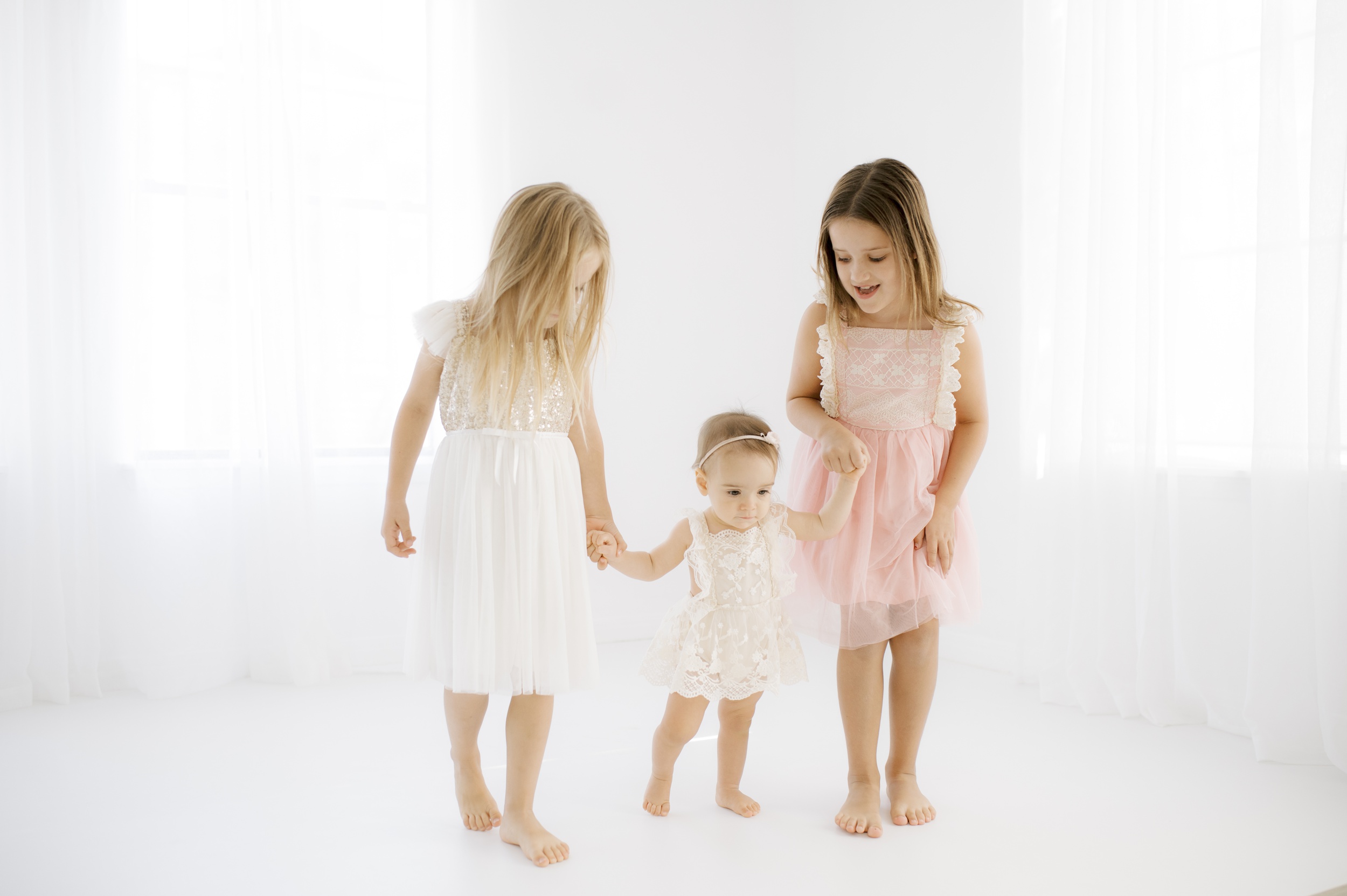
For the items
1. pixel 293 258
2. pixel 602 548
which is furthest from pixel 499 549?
pixel 293 258

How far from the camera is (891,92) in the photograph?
3.14 meters

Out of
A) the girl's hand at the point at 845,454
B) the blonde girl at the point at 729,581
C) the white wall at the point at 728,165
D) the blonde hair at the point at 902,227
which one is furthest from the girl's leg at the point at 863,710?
the white wall at the point at 728,165

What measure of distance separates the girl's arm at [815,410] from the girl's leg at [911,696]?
14.0 inches

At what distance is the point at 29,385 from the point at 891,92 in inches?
106

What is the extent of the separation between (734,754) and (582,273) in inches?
35.4

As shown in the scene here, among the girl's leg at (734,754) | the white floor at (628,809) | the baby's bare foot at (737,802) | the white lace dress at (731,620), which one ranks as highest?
the white lace dress at (731,620)

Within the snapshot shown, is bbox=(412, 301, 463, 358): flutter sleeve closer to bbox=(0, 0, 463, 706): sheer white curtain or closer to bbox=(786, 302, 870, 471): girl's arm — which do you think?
bbox=(786, 302, 870, 471): girl's arm

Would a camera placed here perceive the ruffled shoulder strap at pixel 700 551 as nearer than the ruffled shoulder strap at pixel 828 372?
Yes

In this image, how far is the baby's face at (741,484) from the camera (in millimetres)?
1610

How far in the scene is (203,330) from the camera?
270 cm

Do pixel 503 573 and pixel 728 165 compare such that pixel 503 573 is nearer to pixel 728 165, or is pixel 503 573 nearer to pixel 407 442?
pixel 407 442

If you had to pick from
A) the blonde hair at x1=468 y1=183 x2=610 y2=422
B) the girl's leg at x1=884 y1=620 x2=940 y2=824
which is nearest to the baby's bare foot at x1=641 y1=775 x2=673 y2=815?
the girl's leg at x1=884 y1=620 x2=940 y2=824

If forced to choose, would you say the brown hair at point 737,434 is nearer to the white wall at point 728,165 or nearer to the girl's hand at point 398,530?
the girl's hand at point 398,530

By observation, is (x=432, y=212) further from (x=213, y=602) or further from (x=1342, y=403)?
(x=1342, y=403)
